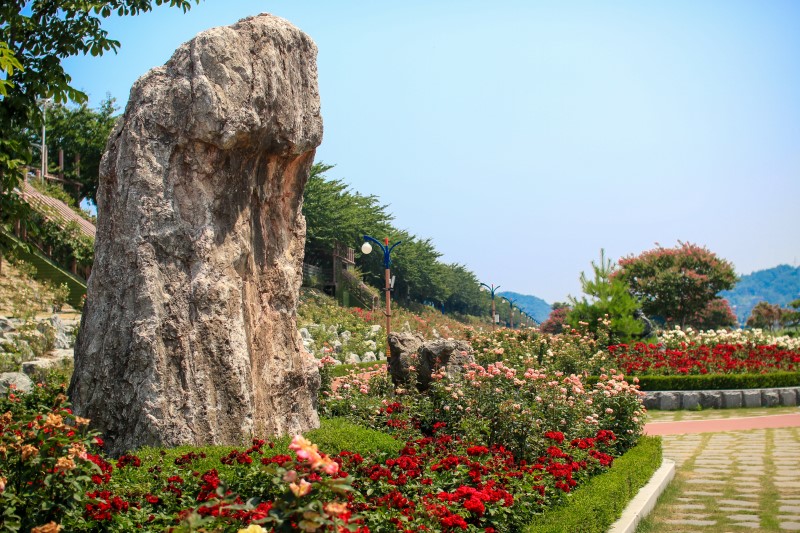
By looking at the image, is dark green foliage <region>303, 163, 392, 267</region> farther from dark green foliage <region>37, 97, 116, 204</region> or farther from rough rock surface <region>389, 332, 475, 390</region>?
rough rock surface <region>389, 332, 475, 390</region>

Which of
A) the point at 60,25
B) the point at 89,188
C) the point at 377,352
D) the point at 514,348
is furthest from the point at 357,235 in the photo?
the point at 60,25

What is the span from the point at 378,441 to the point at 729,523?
310cm

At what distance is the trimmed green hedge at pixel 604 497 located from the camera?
5.36 m

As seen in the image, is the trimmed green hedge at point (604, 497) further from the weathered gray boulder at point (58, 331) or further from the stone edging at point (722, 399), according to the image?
the weathered gray boulder at point (58, 331)

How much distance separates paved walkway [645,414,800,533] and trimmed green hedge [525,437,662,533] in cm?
31

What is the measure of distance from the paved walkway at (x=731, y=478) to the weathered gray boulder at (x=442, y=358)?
2959mm

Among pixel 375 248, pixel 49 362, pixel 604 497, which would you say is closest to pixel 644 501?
pixel 604 497

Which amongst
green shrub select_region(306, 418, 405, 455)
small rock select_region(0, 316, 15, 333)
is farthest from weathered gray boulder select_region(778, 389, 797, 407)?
small rock select_region(0, 316, 15, 333)

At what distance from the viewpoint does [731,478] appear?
331 inches

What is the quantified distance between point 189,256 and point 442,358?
450cm

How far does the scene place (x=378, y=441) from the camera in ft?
22.2

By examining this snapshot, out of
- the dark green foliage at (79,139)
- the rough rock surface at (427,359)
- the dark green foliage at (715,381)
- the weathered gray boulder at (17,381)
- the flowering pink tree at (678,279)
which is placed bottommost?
the dark green foliage at (715,381)

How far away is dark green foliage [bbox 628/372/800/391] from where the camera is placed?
1526cm

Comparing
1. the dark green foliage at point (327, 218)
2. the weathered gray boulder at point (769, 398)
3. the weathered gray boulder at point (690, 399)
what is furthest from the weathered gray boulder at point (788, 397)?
the dark green foliage at point (327, 218)
